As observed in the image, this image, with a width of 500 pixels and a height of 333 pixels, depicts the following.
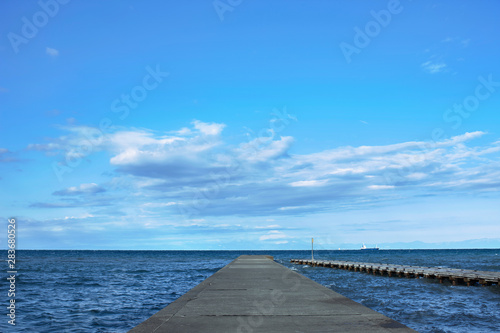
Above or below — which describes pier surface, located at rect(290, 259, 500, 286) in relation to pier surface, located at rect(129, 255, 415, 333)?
below

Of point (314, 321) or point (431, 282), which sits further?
point (431, 282)

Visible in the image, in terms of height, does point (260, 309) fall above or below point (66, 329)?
above

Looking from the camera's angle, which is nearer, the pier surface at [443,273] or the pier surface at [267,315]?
the pier surface at [267,315]

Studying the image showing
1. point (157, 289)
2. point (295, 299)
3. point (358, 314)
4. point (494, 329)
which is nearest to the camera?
point (358, 314)

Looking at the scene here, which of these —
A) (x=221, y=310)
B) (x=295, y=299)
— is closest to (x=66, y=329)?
(x=221, y=310)

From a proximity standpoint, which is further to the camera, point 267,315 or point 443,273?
point 443,273

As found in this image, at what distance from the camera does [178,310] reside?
11.0 m

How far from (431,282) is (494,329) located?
60.6 feet

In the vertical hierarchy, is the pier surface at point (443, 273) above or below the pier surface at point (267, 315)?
below

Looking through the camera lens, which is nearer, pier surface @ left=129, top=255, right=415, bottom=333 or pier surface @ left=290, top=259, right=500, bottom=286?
pier surface @ left=129, top=255, right=415, bottom=333

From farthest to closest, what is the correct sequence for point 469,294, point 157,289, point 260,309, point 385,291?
point 157,289 → point 385,291 → point 469,294 → point 260,309

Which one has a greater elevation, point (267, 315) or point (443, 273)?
point (267, 315)

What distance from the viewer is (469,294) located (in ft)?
77.6

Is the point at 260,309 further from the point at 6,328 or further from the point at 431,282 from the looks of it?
the point at 431,282
